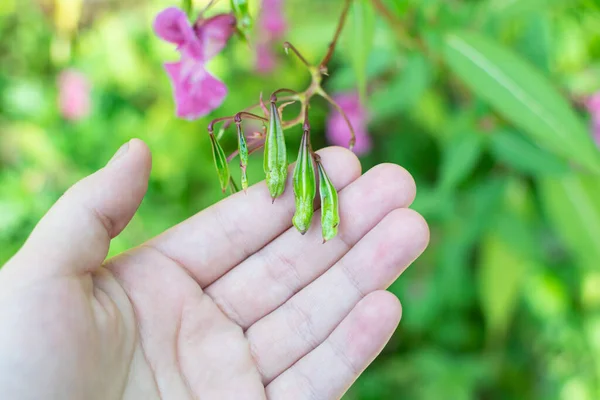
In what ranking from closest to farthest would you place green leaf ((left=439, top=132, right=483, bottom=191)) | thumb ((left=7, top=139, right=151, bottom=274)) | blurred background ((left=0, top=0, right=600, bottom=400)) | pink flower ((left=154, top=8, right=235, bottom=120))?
thumb ((left=7, top=139, right=151, bottom=274)) < pink flower ((left=154, top=8, right=235, bottom=120)) < blurred background ((left=0, top=0, right=600, bottom=400)) < green leaf ((left=439, top=132, right=483, bottom=191))

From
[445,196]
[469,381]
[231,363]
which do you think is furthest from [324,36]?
[469,381]

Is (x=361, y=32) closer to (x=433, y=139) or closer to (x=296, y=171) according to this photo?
(x=296, y=171)

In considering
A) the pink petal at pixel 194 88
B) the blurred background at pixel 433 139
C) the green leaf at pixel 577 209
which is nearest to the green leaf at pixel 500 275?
the blurred background at pixel 433 139

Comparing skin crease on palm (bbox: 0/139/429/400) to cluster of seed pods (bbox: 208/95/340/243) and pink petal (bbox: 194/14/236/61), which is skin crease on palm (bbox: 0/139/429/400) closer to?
cluster of seed pods (bbox: 208/95/340/243)

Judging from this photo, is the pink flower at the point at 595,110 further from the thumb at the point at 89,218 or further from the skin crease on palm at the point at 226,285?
the thumb at the point at 89,218

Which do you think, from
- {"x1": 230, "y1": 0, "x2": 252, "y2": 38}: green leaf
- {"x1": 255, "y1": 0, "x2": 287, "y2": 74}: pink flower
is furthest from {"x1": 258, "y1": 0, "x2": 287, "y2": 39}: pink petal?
{"x1": 230, "y1": 0, "x2": 252, "y2": 38}: green leaf

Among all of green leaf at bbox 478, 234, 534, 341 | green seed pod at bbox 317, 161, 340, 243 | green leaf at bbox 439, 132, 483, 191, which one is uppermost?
green seed pod at bbox 317, 161, 340, 243

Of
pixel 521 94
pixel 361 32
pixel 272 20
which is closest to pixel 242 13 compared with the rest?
pixel 361 32
